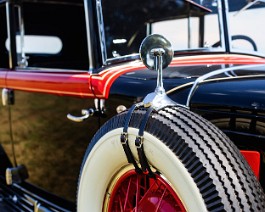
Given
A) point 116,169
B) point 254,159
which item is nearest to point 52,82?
point 116,169

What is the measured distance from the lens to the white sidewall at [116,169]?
4.65 ft

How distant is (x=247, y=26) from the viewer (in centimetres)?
246

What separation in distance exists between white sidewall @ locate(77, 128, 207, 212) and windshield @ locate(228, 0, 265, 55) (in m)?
1.09

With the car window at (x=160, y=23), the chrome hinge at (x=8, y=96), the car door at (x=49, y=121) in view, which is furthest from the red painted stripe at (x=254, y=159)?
the chrome hinge at (x=8, y=96)

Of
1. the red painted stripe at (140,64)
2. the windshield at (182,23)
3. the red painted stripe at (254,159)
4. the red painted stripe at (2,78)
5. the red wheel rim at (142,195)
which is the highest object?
the windshield at (182,23)

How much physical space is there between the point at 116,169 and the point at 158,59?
465mm

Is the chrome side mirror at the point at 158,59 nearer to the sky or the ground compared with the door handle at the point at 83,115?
nearer to the sky

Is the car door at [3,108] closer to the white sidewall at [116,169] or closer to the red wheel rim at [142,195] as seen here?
the white sidewall at [116,169]

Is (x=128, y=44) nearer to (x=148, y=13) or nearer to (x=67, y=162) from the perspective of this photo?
(x=148, y=13)

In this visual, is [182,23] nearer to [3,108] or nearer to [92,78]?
[92,78]

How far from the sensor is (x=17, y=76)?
113 inches

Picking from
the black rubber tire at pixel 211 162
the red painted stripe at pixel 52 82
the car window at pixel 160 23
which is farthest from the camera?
the car window at pixel 160 23

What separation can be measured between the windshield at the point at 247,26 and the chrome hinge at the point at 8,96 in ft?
4.78

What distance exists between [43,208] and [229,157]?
1.55 metres
